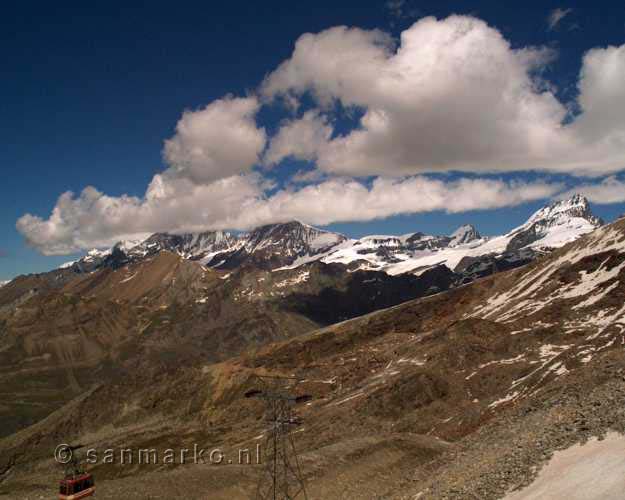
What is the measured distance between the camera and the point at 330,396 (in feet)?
481

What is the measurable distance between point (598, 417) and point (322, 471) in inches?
1333

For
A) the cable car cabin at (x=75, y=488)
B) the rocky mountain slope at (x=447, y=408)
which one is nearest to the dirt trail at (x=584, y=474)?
the rocky mountain slope at (x=447, y=408)

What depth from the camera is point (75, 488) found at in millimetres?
53594

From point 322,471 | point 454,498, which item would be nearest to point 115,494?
point 322,471

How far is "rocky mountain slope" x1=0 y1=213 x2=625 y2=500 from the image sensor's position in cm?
3956

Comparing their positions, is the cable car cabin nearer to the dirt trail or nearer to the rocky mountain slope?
the rocky mountain slope

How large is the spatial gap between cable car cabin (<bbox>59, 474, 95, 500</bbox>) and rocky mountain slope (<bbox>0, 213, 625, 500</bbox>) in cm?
269

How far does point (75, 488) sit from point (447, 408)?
2723 inches

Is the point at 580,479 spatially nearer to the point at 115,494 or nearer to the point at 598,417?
the point at 598,417

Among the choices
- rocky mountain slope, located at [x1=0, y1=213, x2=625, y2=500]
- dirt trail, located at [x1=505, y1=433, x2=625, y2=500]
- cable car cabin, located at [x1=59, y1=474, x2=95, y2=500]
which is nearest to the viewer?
dirt trail, located at [x1=505, y1=433, x2=625, y2=500]

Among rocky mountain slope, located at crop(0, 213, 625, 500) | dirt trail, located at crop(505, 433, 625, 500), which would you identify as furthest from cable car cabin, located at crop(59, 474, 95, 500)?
dirt trail, located at crop(505, 433, 625, 500)

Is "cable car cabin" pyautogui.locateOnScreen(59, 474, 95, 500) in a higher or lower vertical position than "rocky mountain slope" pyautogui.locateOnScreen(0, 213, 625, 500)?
higher

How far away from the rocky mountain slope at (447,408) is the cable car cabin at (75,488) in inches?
106

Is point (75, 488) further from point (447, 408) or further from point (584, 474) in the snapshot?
point (447, 408)
